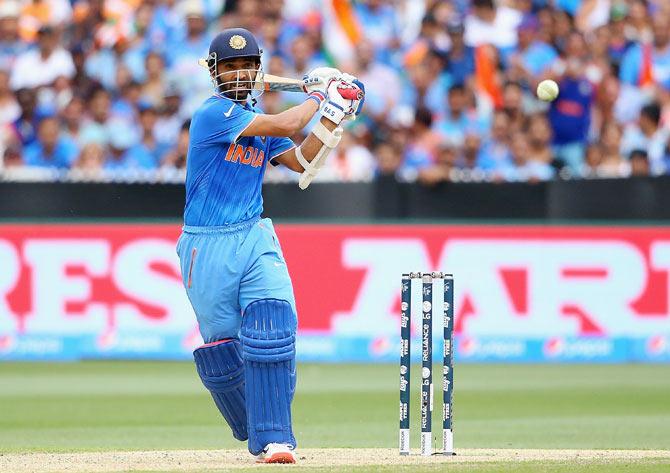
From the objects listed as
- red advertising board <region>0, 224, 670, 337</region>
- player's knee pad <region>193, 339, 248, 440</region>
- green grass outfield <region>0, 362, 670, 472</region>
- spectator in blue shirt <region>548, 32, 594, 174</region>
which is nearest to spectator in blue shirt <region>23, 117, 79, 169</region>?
red advertising board <region>0, 224, 670, 337</region>

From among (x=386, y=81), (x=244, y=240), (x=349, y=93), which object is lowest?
(x=244, y=240)

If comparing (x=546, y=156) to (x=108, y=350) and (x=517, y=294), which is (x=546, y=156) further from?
(x=108, y=350)

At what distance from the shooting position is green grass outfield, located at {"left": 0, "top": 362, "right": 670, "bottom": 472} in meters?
8.79

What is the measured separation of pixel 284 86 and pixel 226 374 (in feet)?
4.99

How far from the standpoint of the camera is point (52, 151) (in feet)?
A: 50.2

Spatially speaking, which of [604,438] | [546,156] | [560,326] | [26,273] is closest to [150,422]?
[604,438]

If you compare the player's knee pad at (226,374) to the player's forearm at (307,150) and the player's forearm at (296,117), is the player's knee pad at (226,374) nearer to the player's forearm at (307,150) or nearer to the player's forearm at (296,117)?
the player's forearm at (307,150)

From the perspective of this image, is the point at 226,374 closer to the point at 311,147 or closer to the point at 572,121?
the point at 311,147

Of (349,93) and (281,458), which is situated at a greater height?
(349,93)

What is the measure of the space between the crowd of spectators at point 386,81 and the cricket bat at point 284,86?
6.72 m

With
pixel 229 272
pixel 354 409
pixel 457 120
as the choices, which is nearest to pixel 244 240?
pixel 229 272

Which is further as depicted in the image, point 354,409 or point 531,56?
point 531,56

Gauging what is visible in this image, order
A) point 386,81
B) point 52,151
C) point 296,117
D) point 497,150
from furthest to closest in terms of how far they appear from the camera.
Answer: point 386,81 < point 52,151 < point 497,150 < point 296,117

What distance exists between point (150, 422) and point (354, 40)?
25.6 ft
